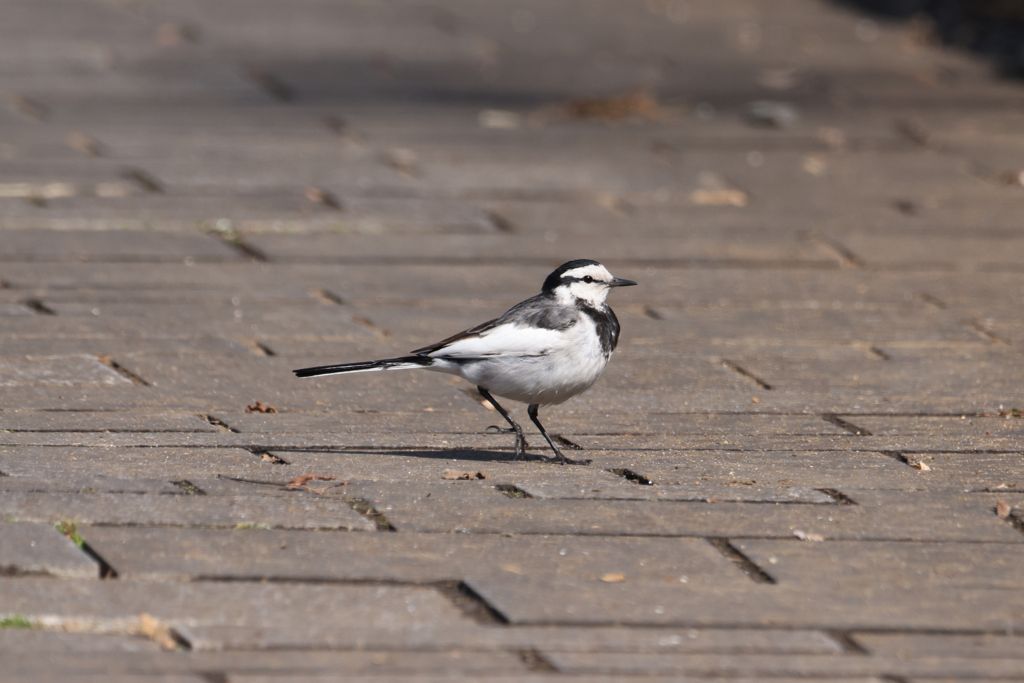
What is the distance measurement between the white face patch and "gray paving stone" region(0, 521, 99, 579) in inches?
77.7

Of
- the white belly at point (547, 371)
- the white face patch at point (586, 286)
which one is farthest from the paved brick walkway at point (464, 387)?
the white face patch at point (586, 286)

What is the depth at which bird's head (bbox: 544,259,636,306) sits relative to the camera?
5.02 m

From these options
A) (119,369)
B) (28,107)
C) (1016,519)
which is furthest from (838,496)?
(28,107)

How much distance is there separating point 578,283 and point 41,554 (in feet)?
6.97

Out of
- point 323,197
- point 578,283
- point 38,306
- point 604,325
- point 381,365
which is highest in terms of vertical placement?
point 578,283

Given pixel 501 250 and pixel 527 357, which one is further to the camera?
pixel 501 250

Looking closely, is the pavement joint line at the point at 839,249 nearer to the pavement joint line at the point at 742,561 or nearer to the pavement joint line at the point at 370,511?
the pavement joint line at the point at 742,561

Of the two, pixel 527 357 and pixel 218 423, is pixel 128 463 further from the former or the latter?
pixel 527 357

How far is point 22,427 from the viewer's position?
4.84 meters

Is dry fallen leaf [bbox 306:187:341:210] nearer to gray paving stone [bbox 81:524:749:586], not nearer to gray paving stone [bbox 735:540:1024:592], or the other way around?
gray paving stone [bbox 81:524:749:586]

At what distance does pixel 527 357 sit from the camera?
4.74 meters

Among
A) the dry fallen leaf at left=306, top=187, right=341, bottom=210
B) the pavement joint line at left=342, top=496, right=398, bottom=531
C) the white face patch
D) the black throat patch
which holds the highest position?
the white face patch

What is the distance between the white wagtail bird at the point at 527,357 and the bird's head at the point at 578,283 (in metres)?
0.09

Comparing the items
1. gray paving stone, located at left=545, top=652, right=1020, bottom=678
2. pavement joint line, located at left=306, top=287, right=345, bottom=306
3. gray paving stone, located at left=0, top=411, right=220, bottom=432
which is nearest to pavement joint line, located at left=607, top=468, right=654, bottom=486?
gray paving stone, located at left=545, top=652, right=1020, bottom=678
